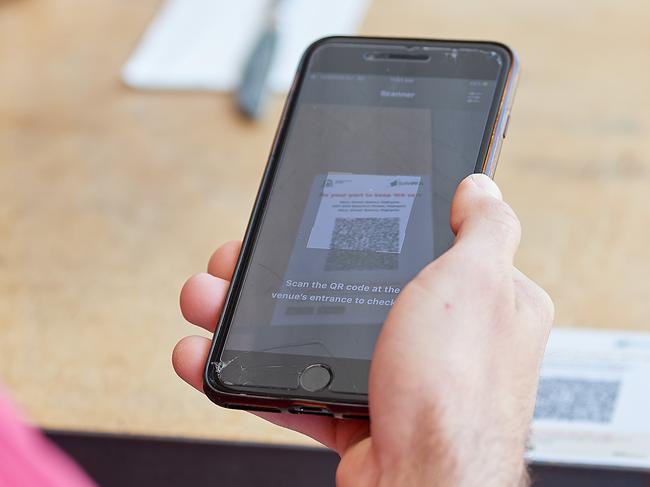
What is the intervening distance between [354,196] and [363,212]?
21 millimetres

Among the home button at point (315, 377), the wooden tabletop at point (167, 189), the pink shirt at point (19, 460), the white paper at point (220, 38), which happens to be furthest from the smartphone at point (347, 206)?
the white paper at point (220, 38)

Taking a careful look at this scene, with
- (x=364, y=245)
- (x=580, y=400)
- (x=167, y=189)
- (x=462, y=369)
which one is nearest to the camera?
(x=462, y=369)

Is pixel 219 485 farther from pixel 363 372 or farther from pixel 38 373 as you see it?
pixel 363 372

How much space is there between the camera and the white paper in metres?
1.06

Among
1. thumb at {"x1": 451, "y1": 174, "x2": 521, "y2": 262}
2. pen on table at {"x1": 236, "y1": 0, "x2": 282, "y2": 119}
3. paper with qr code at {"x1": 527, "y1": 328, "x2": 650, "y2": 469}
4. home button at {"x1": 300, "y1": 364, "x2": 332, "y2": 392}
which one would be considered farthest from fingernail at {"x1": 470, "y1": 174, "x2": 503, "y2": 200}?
pen on table at {"x1": 236, "y1": 0, "x2": 282, "y2": 119}

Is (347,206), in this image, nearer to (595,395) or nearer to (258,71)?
(595,395)

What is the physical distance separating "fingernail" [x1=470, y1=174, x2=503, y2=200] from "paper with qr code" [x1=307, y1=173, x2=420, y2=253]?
59 millimetres

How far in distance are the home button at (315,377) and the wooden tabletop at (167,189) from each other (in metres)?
0.23

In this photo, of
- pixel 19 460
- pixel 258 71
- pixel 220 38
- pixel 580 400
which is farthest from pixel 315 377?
pixel 220 38

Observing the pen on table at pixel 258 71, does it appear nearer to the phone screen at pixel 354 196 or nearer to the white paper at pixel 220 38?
the white paper at pixel 220 38

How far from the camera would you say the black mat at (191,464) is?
100 centimetres

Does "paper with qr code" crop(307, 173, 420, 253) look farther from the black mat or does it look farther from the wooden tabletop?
the black mat

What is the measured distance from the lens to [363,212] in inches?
23.5

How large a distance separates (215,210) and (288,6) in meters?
0.35
